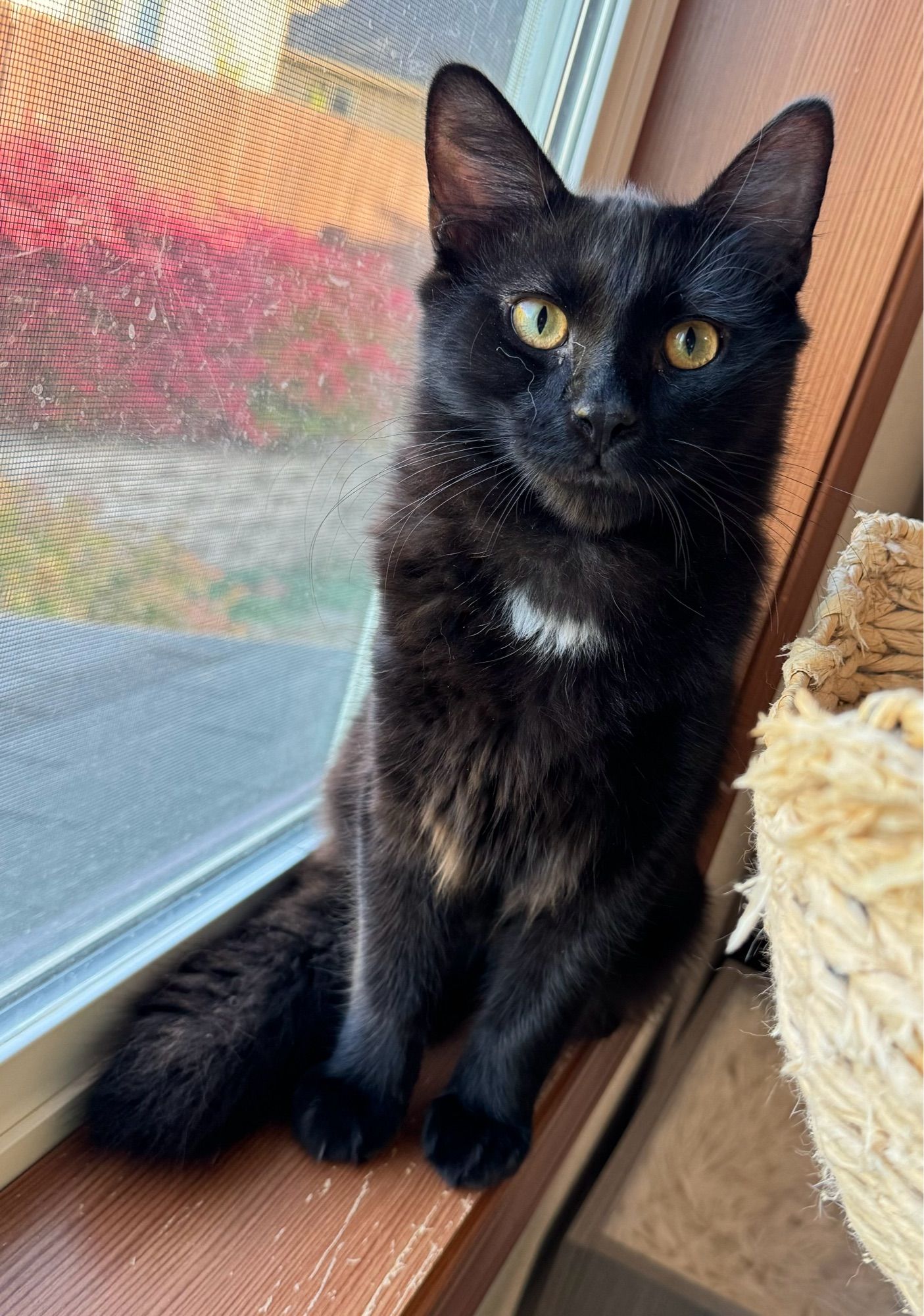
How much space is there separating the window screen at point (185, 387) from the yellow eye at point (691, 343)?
30 centimetres

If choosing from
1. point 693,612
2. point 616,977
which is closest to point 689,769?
point 693,612

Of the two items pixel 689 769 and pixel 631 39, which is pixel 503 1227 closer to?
pixel 689 769

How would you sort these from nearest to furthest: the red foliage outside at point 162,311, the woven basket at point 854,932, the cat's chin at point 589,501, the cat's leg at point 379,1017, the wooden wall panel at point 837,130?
the woven basket at point 854,932 < the red foliage outside at point 162,311 < the cat's chin at point 589,501 < the cat's leg at point 379,1017 < the wooden wall panel at point 837,130

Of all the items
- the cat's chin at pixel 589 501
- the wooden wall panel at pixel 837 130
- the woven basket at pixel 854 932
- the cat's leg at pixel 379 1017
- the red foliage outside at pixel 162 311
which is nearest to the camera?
the woven basket at pixel 854 932

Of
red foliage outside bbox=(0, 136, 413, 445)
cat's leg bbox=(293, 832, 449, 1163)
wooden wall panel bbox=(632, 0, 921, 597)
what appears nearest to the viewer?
red foliage outside bbox=(0, 136, 413, 445)

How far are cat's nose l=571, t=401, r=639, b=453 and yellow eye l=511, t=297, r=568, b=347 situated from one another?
0.32ft

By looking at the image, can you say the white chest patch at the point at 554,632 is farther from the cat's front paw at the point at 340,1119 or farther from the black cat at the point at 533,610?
the cat's front paw at the point at 340,1119

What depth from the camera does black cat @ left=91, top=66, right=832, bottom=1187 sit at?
0.80 meters

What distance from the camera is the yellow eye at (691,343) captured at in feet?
2.63

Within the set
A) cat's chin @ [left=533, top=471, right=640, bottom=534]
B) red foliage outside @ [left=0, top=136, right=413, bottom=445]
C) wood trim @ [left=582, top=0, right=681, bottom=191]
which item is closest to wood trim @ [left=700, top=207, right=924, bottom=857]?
wood trim @ [left=582, top=0, right=681, bottom=191]

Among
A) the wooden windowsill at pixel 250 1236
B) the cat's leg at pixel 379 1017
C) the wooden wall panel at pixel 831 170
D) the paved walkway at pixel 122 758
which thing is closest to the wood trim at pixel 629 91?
the wooden wall panel at pixel 831 170

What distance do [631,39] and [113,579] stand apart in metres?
0.89

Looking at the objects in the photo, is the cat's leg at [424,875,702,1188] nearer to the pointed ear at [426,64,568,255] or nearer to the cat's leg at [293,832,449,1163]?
the cat's leg at [293,832,449,1163]

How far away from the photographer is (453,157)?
836 millimetres
